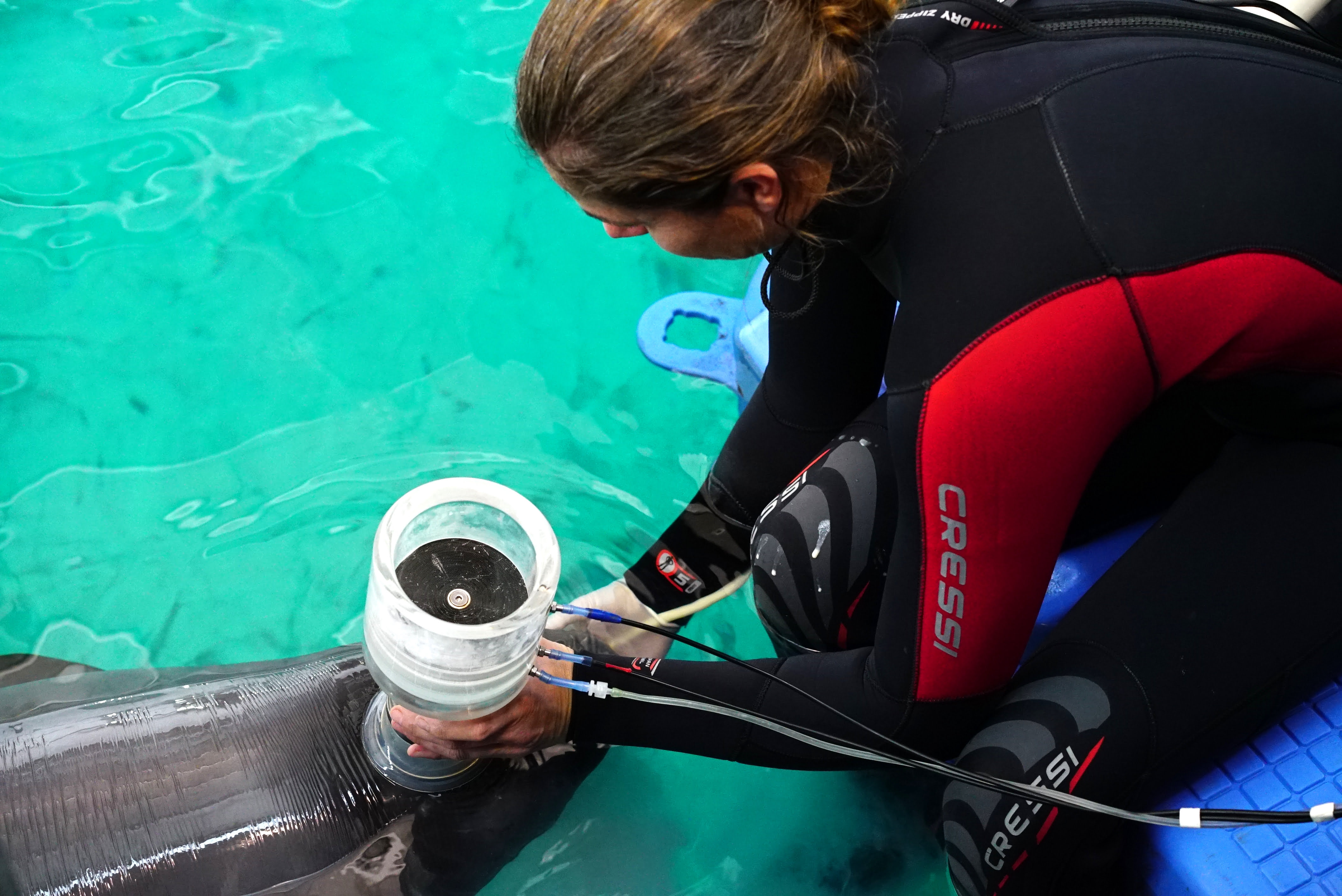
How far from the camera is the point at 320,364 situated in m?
2.63

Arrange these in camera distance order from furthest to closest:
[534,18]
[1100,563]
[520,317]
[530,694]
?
[534,18]
[520,317]
[1100,563]
[530,694]

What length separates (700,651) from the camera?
2.25 m

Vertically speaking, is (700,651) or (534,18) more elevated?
(534,18)

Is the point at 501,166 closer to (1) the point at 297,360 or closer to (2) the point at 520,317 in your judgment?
(2) the point at 520,317

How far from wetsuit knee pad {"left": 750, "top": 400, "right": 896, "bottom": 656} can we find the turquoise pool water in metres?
0.37

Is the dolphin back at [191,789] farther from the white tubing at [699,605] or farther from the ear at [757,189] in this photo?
the ear at [757,189]

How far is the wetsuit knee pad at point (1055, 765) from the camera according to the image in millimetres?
1450

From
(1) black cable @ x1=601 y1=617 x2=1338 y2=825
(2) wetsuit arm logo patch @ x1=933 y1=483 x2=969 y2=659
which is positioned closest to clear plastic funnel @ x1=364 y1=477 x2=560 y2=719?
(1) black cable @ x1=601 y1=617 x2=1338 y2=825

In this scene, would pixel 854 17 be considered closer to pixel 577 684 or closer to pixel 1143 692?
pixel 577 684

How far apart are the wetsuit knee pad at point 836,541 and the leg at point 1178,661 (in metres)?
0.35

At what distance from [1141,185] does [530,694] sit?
36.6 inches

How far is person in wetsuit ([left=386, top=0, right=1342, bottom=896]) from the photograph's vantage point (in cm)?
113

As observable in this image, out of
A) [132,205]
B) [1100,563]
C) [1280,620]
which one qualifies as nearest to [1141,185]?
[1280,620]

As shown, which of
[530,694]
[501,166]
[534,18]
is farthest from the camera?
[534,18]
